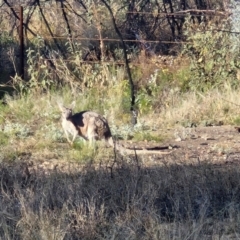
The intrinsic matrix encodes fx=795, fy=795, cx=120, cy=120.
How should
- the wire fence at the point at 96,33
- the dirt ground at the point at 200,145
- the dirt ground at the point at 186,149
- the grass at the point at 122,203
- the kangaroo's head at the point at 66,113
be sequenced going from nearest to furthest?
1. the grass at the point at 122,203
2. the dirt ground at the point at 186,149
3. the dirt ground at the point at 200,145
4. the kangaroo's head at the point at 66,113
5. the wire fence at the point at 96,33

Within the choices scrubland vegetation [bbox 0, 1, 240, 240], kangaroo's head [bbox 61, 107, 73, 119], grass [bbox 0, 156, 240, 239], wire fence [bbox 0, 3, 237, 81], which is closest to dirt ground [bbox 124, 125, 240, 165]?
scrubland vegetation [bbox 0, 1, 240, 240]

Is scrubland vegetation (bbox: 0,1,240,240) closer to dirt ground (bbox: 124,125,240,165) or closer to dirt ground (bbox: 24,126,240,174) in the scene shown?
dirt ground (bbox: 24,126,240,174)

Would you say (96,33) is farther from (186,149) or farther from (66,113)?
(186,149)

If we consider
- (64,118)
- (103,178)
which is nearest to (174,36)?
(64,118)

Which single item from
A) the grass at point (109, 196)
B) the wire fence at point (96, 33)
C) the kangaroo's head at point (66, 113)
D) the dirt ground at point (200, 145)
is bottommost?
the dirt ground at point (200, 145)

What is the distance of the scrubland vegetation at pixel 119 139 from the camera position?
18.1 feet

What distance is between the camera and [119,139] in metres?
9.90

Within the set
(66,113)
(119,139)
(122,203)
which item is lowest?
(119,139)

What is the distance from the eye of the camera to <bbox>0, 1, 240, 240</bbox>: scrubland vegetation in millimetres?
Answer: 5531

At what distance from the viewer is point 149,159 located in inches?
331

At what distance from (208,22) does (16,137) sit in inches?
214

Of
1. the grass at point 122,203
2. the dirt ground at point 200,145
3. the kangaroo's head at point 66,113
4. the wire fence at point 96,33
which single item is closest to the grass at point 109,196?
the grass at point 122,203

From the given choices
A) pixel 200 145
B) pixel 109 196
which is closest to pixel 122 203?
pixel 109 196

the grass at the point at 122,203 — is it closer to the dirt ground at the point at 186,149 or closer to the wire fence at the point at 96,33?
the dirt ground at the point at 186,149
